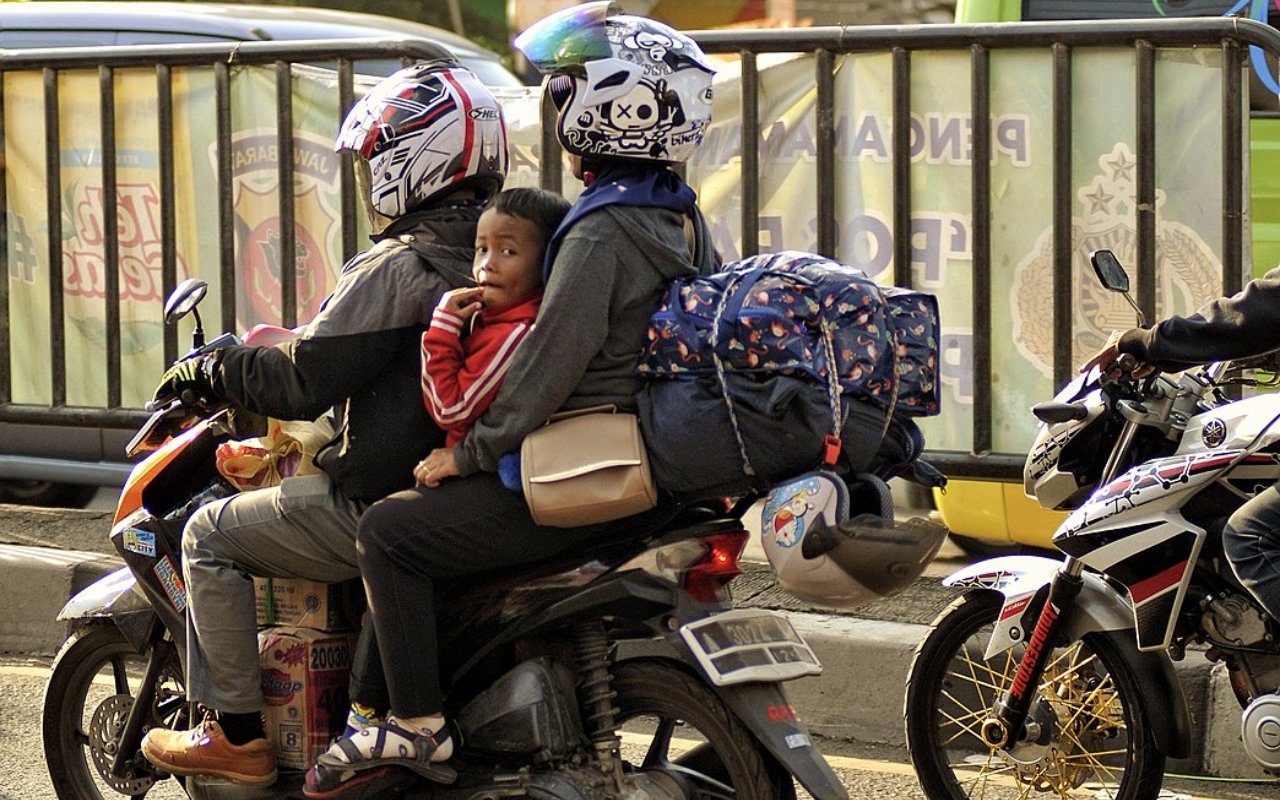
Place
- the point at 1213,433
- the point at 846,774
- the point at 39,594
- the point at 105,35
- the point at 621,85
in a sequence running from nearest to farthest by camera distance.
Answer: the point at 621,85 → the point at 1213,433 → the point at 846,774 → the point at 39,594 → the point at 105,35

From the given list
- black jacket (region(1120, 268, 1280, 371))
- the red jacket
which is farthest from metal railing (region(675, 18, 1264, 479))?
the red jacket

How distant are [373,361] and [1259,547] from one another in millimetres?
1792

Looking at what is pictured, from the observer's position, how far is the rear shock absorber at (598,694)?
12.1ft

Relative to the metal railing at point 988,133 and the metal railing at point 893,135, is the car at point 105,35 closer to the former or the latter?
the metal railing at point 893,135

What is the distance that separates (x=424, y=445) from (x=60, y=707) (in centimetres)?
124

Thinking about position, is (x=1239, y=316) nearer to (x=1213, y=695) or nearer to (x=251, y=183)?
(x=1213, y=695)

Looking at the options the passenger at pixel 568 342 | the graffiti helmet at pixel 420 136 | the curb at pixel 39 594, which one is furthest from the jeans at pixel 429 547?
the curb at pixel 39 594

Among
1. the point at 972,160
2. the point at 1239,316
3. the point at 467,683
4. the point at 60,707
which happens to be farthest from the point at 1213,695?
the point at 60,707

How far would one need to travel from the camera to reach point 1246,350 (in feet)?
13.2

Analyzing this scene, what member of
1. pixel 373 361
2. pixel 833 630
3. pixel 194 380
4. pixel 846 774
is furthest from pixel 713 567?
pixel 833 630

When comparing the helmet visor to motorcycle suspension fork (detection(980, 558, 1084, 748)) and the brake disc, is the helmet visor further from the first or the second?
the brake disc

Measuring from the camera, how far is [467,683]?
3871 mm

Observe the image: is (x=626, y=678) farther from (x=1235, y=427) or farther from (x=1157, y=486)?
(x=1235, y=427)

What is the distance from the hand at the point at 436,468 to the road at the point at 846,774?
1.48 meters
